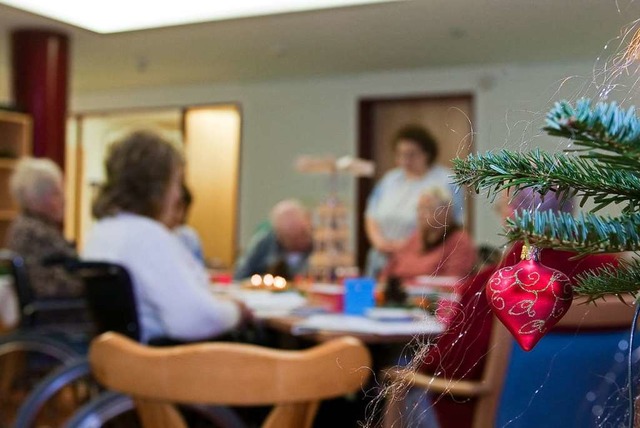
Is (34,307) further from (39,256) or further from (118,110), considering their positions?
(118,110)

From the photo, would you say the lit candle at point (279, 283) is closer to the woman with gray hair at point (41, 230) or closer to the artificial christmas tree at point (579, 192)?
the woman with gray hair at point (41, 230)

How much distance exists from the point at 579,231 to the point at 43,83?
19.7 ft

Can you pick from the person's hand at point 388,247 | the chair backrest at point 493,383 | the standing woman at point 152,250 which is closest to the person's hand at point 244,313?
the standing woman at point 152,250

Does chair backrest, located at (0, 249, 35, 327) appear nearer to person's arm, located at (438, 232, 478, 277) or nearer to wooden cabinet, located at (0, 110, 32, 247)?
person's arm, located at (438, 232, 478, 277)

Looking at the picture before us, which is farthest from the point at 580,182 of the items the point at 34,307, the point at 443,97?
the point at 443,97

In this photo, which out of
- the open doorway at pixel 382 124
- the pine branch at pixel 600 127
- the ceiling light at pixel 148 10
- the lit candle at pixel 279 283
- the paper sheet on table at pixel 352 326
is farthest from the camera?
the open doorway at pixel 382 124

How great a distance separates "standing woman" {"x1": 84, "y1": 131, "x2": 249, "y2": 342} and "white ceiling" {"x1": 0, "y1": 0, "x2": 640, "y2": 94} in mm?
2115

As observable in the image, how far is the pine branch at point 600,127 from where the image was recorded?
256 mm

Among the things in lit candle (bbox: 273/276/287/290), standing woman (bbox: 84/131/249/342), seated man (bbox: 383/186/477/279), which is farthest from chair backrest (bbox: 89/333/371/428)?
seated man (bbox: 383/186/477/279)

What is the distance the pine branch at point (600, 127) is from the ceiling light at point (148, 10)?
0.56 m

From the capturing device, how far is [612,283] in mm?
344

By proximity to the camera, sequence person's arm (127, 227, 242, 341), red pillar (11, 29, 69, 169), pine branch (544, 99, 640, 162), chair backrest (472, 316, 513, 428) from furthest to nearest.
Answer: red pillar (11, 29, 69, 169)
person's arm (127, 227, 242, 341)
chair backrest (472, 316, 513, 428)
pine branch (544, 99, 640, 162)

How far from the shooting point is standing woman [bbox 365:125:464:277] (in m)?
4.63

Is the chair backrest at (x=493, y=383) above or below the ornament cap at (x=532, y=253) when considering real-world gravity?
below
